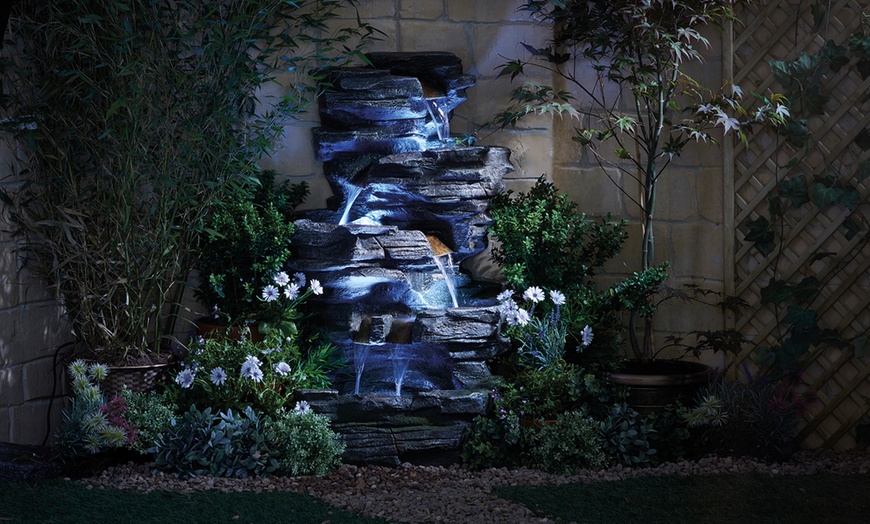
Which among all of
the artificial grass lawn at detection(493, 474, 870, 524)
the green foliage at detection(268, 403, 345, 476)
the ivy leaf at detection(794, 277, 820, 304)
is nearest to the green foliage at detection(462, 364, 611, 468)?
the artificial grass lawn at detection(493, 474, 870, 524)

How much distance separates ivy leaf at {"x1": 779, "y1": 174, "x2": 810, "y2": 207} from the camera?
4.58 meters

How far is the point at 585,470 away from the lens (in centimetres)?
422

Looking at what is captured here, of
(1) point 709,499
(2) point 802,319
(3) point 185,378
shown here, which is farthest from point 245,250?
(2) point 802,319

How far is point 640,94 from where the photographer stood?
15.6 feet

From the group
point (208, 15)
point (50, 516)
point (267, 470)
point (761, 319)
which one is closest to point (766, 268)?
point (761, 319)

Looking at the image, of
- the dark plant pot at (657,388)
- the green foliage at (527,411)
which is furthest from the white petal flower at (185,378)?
the dark plant pot at (657,388)

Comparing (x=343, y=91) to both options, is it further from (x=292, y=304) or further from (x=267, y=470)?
(x=267, y=470)

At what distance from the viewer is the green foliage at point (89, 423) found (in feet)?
13.5

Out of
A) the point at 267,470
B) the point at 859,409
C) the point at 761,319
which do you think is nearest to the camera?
the point at 267,470

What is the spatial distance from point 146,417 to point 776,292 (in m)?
3.24

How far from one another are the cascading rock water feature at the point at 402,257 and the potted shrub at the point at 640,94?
17.7 inches

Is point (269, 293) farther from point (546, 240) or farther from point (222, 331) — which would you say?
point (546, 240)

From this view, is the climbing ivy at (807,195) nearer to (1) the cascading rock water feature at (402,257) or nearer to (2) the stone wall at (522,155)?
(2) the stone wall at (522,155)

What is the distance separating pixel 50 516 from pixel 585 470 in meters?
2.36
